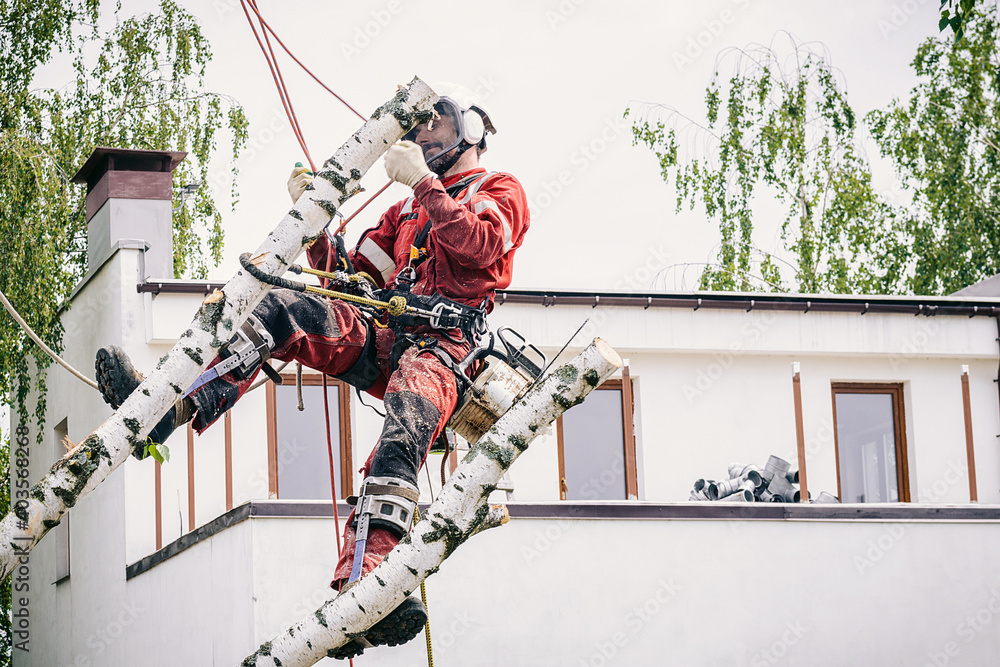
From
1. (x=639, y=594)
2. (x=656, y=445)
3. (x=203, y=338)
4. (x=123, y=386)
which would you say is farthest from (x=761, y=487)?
(x=203, y=338)

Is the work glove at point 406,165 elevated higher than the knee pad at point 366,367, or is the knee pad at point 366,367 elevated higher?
the work glove at point 406,165

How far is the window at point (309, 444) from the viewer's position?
1409 cm

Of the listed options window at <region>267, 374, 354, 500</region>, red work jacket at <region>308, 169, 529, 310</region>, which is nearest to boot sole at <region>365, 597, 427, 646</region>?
red work jacket at <region>308, 169, 529, 310</region>

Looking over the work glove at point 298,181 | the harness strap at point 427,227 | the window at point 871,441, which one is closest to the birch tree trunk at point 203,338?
the work glove at point 298,181

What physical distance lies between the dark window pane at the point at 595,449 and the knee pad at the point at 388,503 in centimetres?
984

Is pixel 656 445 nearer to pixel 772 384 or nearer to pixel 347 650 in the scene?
pixel 772 384

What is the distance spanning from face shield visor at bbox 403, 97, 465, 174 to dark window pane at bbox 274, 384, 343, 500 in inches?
322

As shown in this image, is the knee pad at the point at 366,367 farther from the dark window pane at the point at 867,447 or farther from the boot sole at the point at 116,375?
the dark window pane at the point at 867,447

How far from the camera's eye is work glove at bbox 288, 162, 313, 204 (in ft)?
18.9

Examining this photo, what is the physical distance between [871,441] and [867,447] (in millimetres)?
88

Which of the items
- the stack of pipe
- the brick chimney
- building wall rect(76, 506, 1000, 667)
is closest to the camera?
building wall rect(76, 506, 1000, 667)

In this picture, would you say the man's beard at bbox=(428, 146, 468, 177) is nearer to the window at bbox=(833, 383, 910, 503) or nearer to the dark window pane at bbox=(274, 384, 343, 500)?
the dark window pane at bbox=(274, 384, 343, 500)

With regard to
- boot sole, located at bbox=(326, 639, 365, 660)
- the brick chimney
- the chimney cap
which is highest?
the chimney cap

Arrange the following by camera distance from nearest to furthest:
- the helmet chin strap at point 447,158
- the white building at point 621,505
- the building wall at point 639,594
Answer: the helmet chin strap at point 447,158 < the building wall at point 639,594 < the white building at point 621,505
